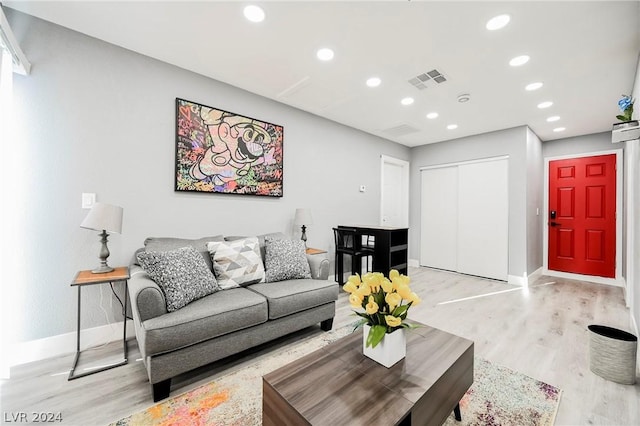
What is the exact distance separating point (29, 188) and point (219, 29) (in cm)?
188

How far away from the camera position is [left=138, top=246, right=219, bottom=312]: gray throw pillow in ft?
6.02

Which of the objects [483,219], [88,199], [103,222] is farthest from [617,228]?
[88,199]

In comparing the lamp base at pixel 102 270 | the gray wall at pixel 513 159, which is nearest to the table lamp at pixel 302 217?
the lamp base at pixel 102 270

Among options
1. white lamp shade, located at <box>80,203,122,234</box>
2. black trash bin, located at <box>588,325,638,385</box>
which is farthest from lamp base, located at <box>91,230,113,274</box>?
black trash bin, located at <box>588,325,638,385</box>

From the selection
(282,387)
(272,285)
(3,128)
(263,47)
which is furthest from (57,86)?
(282,387)

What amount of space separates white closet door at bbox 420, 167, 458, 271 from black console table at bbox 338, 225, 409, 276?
1729mm

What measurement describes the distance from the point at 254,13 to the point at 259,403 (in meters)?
2.60

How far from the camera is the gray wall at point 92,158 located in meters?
2.03

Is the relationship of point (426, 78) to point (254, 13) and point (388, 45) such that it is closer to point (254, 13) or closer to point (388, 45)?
point (388, 45)

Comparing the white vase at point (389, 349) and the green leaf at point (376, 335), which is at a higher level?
the green leaf at point (376, 335)

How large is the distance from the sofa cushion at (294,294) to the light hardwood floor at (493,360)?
13.7 inches

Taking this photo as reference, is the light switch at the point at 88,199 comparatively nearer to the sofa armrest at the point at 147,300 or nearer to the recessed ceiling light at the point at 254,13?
the sofa armrest at the point at 147,300

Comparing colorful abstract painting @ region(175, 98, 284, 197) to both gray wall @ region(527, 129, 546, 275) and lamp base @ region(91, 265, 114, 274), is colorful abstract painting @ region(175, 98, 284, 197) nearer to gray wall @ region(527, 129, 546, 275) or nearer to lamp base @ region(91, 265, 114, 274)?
lamp base @ region(91, 265, 114, 274)

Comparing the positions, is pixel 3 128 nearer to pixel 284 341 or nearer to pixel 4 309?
pixel 4 309
